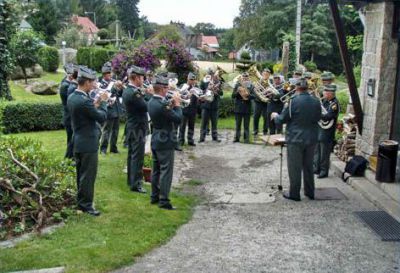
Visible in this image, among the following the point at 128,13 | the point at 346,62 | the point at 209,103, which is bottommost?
the point at 209,103

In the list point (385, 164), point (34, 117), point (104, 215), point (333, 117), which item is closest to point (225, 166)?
point (333, 117)

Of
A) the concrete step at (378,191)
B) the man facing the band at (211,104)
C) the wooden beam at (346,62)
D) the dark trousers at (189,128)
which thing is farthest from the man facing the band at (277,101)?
the concrete step at (378,191)

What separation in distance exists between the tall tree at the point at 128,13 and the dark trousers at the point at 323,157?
66618mm

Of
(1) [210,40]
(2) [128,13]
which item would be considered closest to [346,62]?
(1) [210,40]

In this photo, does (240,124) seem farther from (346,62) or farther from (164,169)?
(164,169)

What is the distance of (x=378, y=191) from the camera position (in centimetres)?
890

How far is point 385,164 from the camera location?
9.03m

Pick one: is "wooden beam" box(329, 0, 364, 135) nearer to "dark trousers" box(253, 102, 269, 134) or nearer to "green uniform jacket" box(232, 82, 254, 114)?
"green uniform jacket" box(232, 82, 254, 114)

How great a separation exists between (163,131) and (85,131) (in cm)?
120

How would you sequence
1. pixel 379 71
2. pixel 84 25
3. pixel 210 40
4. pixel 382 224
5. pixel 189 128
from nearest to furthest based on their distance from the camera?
pixel 382 224, pixel 379 71, pixel 189 128, pixel 84 25, pixel 210 40

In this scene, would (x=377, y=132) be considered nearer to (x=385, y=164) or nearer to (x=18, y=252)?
(x=385, y=164)

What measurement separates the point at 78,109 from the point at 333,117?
5.34 m

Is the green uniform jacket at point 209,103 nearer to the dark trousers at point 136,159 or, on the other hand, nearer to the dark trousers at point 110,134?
the dark trousers at point 110,134

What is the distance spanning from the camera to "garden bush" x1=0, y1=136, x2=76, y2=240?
22.2 ft
